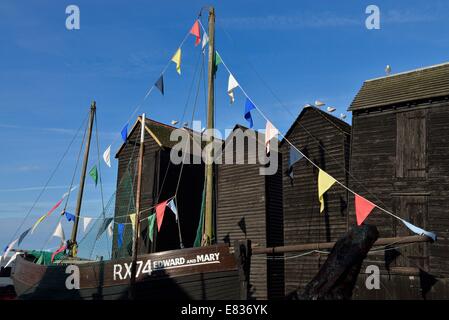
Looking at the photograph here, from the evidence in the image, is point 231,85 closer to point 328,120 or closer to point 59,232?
point 328,120

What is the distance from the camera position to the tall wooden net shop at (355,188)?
15.7 meters

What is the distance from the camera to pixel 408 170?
646 inches

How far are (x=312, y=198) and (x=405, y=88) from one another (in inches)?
260

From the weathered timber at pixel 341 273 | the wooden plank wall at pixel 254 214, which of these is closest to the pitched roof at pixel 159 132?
the wooden plank wall at pixel 254 214

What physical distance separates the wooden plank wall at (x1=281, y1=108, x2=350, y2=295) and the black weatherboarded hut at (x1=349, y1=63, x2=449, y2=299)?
54.3 inches

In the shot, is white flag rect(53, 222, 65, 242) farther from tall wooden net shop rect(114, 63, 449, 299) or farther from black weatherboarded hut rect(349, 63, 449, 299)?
black weatherboarded hut rect(349, 63, 449, 299)

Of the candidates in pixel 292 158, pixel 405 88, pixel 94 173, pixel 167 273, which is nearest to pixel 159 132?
pixel 94 173

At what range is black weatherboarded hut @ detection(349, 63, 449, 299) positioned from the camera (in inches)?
602

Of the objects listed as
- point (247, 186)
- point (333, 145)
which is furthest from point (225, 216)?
point (333, 145)

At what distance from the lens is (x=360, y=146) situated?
17844mm

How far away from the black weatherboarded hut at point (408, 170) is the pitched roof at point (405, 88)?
4 cm

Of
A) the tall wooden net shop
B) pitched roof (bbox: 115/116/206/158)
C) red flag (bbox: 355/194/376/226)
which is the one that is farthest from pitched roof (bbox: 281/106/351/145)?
red flag (bbox: 355/194/376/226)
